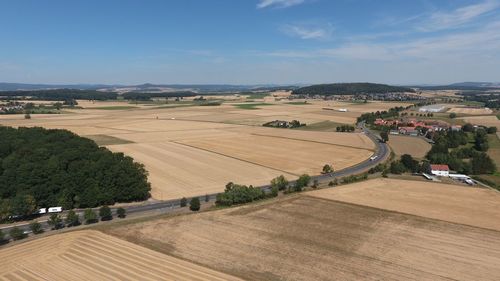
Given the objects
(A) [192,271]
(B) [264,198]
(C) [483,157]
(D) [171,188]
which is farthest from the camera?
(C) [483,157]

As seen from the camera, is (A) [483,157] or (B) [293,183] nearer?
(B) [293,183]

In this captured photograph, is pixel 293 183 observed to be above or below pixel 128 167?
below

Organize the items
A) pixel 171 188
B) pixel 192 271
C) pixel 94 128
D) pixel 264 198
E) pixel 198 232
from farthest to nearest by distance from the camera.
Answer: pixel 94 128, pixel 171 188, pixel 264 198, pixel 198 232, pixel 192 271

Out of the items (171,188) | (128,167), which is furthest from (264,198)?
(128,167)

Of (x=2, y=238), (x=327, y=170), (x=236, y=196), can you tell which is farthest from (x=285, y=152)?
(x=2, y=238)

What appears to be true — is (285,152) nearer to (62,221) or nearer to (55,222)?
(62,221)

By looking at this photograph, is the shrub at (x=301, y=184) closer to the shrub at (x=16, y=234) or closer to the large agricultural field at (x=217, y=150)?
the large agricultural field at (x=217, y=150)

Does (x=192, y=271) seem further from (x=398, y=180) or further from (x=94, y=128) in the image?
(x=94, y=128)

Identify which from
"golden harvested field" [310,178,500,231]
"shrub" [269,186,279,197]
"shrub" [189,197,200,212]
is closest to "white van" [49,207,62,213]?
"shrub" [189,197,200,212]
